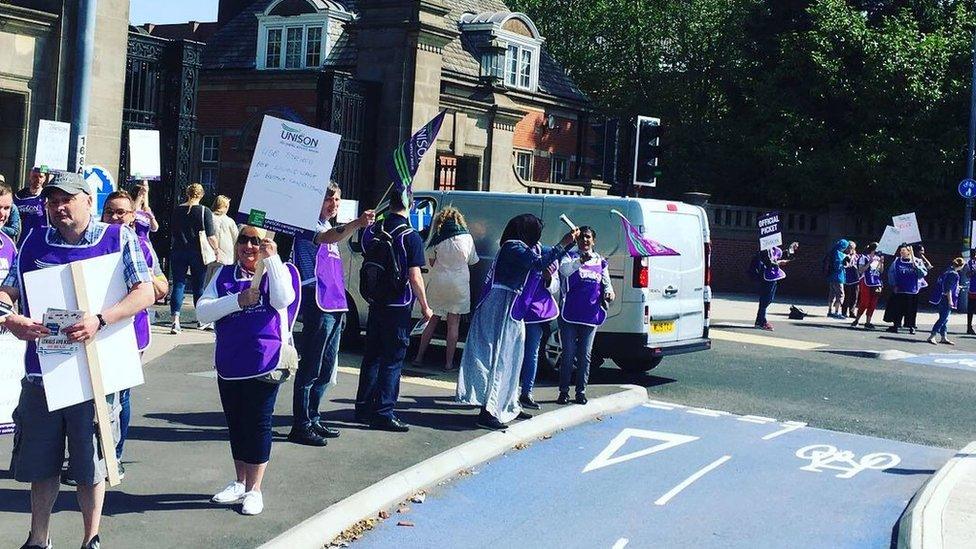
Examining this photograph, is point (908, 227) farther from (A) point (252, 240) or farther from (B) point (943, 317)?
(A) point (252, 240)

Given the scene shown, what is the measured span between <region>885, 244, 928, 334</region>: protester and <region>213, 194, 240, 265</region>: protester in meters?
13.7

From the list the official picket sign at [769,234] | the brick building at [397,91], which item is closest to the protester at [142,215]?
the brick building at [397,91]

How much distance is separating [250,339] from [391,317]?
8.64 ft

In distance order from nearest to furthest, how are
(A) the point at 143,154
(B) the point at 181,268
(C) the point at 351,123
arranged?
(B) the point at 181,268
(A) the point at 143,154
(C) the point at 351,123

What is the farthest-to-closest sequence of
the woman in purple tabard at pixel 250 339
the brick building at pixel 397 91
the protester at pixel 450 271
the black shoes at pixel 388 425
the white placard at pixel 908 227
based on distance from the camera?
the white placard at pixel 908 227 < the brick building at pixel 397 91 < the protester at pixel 450 271 < the black shoes at pixel 388 425 < the woman in purple tabard at pixel 250 339

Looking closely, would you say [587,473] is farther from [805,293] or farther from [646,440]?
[805,293]

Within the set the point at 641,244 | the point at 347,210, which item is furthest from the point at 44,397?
the point at 347,210

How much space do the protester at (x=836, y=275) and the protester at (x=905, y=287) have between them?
7.17ft

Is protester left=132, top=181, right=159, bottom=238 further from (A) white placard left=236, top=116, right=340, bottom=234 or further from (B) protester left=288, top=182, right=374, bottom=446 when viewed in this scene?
(A) white placard left=236, top=116, right=340, bottom=234

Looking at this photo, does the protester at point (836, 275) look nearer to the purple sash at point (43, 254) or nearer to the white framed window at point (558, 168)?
the white framed window at point (558, 168)

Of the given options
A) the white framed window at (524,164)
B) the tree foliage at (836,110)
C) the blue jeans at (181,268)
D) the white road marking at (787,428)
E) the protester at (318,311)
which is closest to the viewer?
the protester at (318,311)

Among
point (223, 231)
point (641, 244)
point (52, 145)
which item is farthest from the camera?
point (223, 231)

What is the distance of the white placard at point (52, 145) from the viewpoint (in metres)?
12.1

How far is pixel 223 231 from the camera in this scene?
47.6 feet
